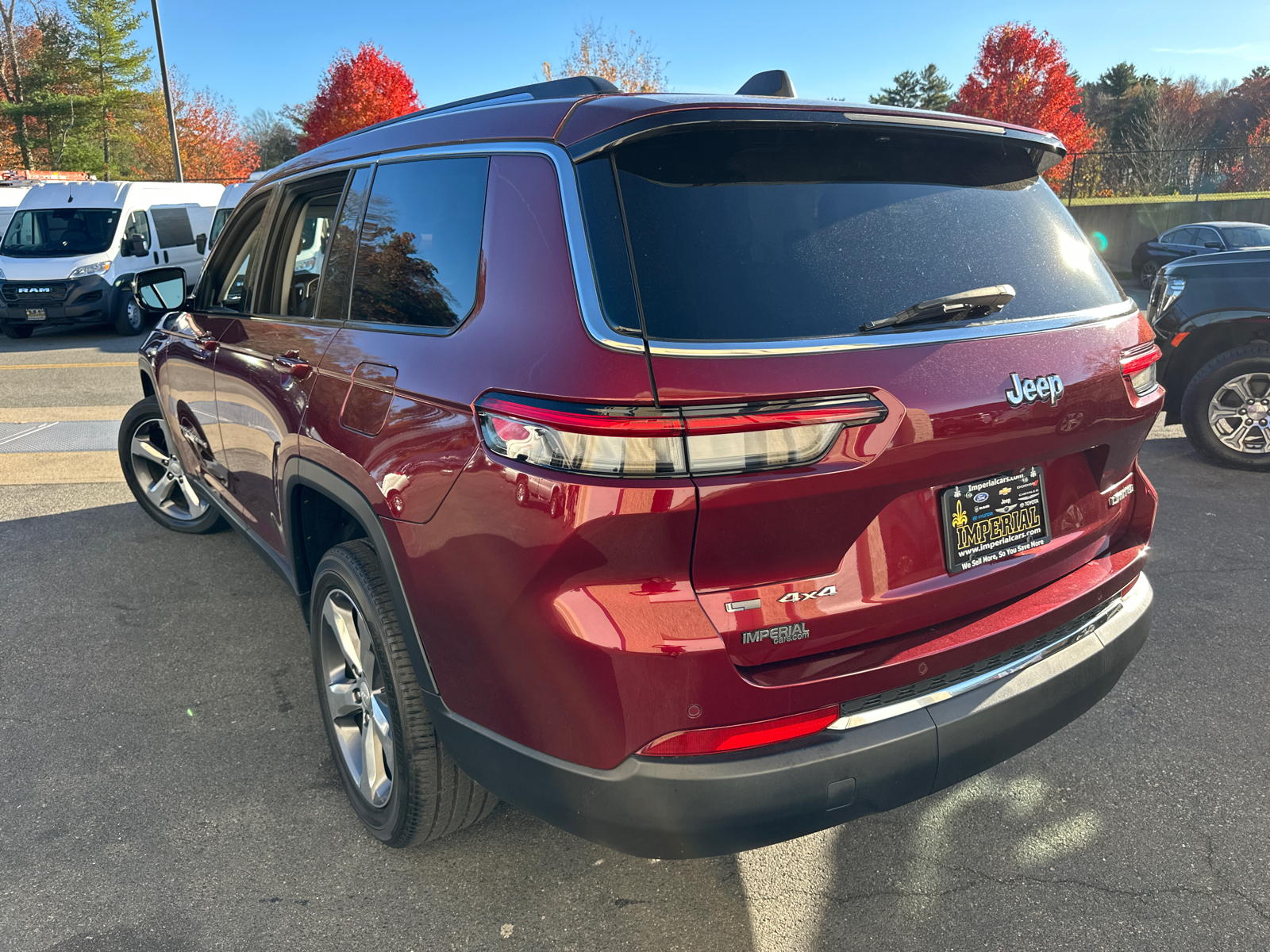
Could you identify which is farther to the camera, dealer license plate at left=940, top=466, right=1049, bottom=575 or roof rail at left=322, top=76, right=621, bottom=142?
roof rail at left=322, top=76, right=621, bottom=142

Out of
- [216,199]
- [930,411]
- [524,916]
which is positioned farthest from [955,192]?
[216,199]

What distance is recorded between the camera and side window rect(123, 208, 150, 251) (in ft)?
49.7

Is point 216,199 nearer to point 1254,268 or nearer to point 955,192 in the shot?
point 1254,268

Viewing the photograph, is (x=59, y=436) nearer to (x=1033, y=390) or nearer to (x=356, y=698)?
(x=356, y=698)

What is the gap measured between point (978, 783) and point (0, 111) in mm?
51068

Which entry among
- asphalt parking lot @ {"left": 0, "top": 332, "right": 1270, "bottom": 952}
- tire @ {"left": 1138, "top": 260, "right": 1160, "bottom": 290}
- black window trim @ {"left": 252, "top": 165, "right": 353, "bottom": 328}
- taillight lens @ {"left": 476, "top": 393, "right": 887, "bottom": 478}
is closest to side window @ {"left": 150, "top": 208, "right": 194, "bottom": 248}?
asphalt parking lot @ {"left": 0, "top": 332, "right": 1270, "bottom": 952}

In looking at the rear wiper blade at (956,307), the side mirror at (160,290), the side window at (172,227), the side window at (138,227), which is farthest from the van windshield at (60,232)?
the rear wiper blade at (956,307)

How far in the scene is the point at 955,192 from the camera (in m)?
2.27

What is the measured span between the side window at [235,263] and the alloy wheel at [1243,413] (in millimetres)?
5914

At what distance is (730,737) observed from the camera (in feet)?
6.02

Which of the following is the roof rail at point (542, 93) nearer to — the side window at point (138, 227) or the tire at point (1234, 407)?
the tire at point (1234, 407)

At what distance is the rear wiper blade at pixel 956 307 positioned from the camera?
1.93 meters

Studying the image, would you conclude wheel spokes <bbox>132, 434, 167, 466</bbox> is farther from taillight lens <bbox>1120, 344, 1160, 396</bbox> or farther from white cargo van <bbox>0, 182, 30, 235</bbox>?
white cargo van <bbox>0, 182, 30, 235</bbox>

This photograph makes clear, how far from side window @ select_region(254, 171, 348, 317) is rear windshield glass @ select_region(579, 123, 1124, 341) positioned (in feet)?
4.45
